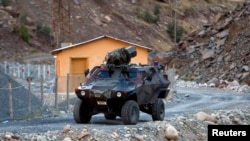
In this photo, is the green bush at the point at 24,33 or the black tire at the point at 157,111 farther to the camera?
the green bush at the point at 24,33

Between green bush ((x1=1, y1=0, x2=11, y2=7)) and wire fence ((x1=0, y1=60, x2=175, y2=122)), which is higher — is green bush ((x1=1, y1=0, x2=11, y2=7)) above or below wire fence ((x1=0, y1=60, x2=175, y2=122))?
above

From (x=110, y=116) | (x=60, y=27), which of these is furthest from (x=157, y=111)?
(x=60, y=27)

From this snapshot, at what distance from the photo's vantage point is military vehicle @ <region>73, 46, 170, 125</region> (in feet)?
67.3

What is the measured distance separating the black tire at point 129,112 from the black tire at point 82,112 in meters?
1.53

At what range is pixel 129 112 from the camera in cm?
2050

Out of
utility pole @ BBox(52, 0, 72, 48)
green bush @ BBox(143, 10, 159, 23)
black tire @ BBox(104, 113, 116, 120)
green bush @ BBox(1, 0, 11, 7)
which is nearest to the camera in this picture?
black tire @ BBox(104, 113, 116, 120)

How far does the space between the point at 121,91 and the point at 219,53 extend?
4084cm

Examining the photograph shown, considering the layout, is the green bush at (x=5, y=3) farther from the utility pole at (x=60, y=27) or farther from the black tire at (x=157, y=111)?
the black tire at (x=157, y=111)

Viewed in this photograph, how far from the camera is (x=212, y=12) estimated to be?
12469 cm

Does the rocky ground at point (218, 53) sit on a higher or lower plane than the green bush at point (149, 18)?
lower

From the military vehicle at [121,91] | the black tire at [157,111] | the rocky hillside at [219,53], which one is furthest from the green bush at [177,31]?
the black tire at [157,111]

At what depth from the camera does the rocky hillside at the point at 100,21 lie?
8700 cm

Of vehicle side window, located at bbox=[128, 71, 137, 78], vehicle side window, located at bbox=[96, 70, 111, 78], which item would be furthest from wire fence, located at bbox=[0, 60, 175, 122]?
vehicle side window, located at bbox=[128, 71, 137, 78]

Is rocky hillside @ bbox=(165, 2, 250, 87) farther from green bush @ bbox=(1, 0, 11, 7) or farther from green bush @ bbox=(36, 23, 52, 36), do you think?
green bush @ bbox=(1, 0, 11, 7)
